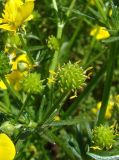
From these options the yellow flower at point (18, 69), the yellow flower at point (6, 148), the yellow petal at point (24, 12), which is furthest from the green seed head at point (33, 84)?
the yellow flower at point (6, 148)

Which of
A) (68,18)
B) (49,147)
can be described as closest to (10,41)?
(68,18)

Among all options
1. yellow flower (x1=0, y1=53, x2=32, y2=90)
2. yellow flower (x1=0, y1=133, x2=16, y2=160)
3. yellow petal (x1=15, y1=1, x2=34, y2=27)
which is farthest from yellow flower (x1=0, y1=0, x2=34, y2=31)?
yellow flower (x1=0, y1=133, x2=16, y2=160)

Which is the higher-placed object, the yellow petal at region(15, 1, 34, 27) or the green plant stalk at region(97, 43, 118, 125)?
the yellow petal at region(15, 1, 34, 27)

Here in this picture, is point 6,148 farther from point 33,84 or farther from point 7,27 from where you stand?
point 7,27

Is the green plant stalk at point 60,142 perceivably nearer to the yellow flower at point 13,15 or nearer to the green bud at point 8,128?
the green bud at point 8,128

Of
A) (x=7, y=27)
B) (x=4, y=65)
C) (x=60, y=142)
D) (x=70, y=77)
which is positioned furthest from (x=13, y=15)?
(x=60, y=142)

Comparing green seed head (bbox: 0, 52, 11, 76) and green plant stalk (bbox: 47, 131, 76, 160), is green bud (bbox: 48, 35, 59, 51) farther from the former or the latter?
green plant stalk (bbox: 47, 131, 76, 160)

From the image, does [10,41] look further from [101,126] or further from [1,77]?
[101,126]
